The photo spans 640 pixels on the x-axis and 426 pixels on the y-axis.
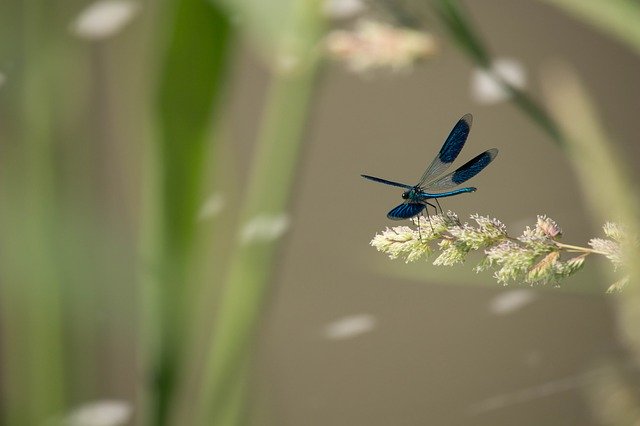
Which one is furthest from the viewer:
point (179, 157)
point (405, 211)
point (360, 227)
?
point (360, 227)

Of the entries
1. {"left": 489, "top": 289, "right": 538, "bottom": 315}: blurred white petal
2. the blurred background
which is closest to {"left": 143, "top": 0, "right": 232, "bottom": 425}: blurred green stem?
the blurred background

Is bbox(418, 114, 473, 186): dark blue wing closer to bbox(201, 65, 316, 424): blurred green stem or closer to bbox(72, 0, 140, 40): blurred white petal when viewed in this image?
bbox(201, 65, 316, 424): blurred green stem

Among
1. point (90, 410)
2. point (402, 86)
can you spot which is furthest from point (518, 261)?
point (90, 410)

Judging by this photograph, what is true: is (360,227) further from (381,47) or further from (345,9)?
(381,47)

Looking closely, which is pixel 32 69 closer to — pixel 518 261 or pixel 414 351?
pixel 518 261

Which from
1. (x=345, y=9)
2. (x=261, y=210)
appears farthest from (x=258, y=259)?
(x=345, y=9)

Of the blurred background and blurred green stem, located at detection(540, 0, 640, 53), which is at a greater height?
the blurred background
